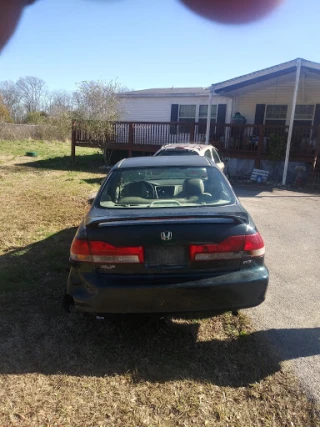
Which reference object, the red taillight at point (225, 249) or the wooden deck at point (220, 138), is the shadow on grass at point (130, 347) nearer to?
the red taillight at point (225, 249)

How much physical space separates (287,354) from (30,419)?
1964 mm

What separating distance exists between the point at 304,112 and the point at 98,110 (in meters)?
9.73

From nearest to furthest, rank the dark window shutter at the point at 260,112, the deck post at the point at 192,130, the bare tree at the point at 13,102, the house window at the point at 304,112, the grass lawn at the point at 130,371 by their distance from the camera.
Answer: the grass lawn at the point at 130,371 < the deck post at the point at 192,130 < the house window at the point at 304,112 < the dark window shutter at the point at 260,112 < the bare tree at the point at 13,102

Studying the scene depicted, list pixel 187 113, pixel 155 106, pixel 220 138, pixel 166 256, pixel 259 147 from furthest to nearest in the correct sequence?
pixel 155 106
pixel 187 113
pixel 220 138
pixel 259 147
pixel 166 256

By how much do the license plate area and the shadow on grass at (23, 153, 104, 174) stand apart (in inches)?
515

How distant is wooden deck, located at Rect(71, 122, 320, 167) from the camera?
527 inches

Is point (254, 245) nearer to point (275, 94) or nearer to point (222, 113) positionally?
point (275, 94)

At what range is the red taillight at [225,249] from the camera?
2.69 metres

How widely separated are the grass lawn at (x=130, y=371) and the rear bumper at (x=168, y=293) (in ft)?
1.35

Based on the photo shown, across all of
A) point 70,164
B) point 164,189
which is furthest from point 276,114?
point 164,189

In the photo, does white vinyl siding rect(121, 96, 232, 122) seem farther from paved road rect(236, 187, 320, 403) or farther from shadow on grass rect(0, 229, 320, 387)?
shadow on grass rect(0, 229, 320, 387)

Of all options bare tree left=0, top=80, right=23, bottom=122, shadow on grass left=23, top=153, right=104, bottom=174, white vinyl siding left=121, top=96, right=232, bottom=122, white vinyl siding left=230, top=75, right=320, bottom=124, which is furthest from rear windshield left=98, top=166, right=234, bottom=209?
bare tree left=0, top=80, right=23, bottom=122

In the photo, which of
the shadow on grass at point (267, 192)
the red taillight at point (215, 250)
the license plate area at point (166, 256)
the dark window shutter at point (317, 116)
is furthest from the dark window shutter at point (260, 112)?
the license plate area at point (166, 256)

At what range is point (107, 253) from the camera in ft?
8.84
